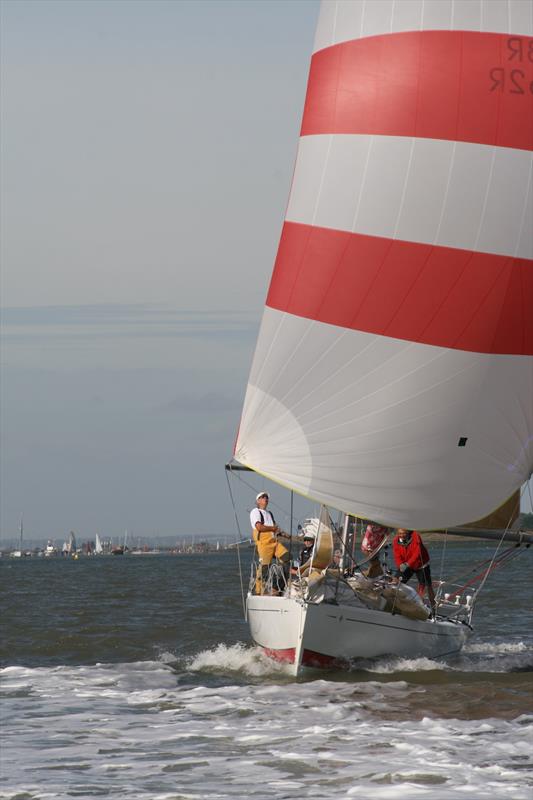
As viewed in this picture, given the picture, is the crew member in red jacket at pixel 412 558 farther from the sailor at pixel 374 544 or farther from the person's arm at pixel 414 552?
the sailor at pixel 374 544

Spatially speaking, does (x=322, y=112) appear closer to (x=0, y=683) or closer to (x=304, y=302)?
(x=304, y=302)

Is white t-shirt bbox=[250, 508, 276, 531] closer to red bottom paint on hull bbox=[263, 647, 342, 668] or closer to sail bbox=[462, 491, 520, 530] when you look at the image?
red bottom paint on hull bbox=[263, 647, 342, 668]

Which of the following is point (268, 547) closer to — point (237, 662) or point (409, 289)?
point (237, 662)

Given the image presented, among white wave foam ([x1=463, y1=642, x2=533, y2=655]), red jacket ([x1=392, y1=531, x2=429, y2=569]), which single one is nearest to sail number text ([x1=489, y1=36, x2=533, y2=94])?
red jacket ([x1=392, y1=531, x2=429, y2=569])

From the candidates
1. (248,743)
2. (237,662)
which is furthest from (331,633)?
(248,743)

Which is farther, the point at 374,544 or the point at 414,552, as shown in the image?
the point at 414,552

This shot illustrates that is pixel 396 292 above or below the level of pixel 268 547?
above

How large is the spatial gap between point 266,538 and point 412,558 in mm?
2273

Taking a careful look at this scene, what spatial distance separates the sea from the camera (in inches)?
422

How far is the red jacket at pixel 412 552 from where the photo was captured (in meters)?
18.7

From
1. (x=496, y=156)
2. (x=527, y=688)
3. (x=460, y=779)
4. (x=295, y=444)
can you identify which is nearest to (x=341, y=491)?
(x=295, y=444)

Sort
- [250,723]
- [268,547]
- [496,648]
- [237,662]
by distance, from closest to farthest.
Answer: [250,723]
[268,547]
[237,662]
[496,648]

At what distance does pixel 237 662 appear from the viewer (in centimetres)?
1902

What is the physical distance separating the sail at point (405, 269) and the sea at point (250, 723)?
8.38 feet
